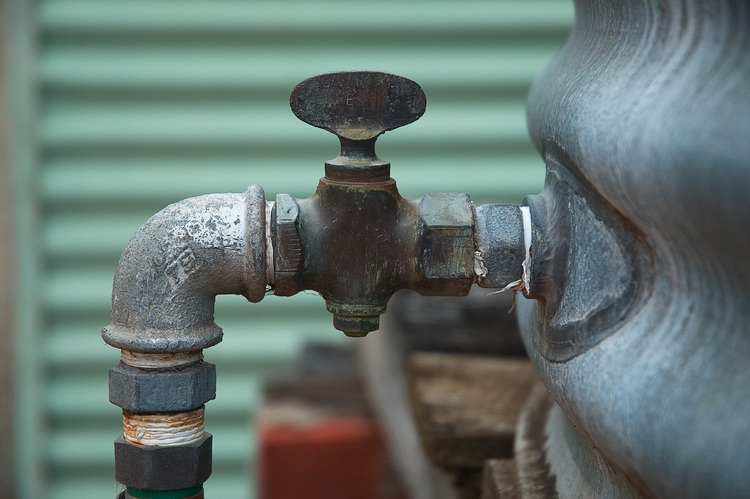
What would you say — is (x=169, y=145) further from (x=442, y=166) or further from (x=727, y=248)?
(x=727, y=248)

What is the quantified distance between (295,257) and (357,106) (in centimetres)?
17

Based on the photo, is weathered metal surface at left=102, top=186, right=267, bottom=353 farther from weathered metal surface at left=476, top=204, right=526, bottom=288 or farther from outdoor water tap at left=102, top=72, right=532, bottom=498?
weathered metal surface at left=476, top=204, right=526, bottom=288

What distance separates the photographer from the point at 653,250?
2.50 ft

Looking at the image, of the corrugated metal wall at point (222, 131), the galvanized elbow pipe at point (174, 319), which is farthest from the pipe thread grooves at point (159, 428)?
the corrugated metal wall at point (222, 131)

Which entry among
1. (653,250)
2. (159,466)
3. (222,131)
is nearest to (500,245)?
(653,250)

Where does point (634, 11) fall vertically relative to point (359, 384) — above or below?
above

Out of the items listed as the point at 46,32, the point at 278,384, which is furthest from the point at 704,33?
the point at 46,32

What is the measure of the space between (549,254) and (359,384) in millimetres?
1346

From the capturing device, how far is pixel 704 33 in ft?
2.18

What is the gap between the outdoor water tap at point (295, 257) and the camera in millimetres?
888

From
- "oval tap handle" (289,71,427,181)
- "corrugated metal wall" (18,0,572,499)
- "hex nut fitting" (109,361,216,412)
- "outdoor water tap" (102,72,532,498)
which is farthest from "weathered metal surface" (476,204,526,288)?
"corrugated metal wall" (18,0,572,499)

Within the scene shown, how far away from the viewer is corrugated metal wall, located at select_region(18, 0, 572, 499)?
244cm

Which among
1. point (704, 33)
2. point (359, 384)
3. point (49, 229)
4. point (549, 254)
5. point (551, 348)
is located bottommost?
point (359, 384)

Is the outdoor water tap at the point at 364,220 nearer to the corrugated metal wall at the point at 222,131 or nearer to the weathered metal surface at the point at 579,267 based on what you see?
the weathered metal surface at the point at 579,267
